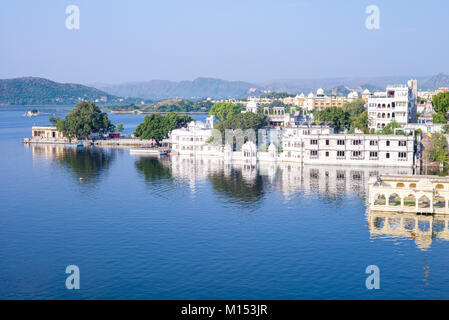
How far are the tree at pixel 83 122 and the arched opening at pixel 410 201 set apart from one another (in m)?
90.9

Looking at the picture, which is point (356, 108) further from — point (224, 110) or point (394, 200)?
point (394, 200)

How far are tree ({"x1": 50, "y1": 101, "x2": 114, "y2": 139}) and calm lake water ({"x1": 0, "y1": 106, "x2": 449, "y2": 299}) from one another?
5402 cm

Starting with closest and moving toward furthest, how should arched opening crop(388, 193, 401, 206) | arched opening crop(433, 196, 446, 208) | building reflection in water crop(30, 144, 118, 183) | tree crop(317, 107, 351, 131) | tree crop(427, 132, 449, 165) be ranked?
arched opening crop(433, 196, 446, 208), arched opening crop(388, 193, 401, 206), tree crop(427, 132, 449, 165), building reflection in water crop(30, 144, 118, 183), tree crop(317, 107, 351, 131)

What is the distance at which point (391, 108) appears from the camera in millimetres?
97062

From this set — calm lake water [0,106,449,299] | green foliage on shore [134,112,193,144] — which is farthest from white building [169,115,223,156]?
calm lake water [0,106,449,299]

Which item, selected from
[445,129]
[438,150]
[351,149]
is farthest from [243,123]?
[438,150]

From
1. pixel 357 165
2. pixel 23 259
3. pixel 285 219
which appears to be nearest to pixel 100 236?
pixel 23 259

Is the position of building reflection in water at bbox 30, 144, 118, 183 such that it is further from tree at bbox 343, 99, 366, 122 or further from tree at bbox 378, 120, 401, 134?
tree at bbox 343, 99, 366, 122

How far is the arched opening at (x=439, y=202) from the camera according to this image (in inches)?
2119

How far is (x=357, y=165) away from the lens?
84812 mm

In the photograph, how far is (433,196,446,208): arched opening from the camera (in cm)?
5383

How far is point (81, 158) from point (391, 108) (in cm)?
5794

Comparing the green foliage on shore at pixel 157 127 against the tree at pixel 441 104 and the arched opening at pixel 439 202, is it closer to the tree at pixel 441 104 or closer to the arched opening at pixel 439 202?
the tree at pixel 441 104
